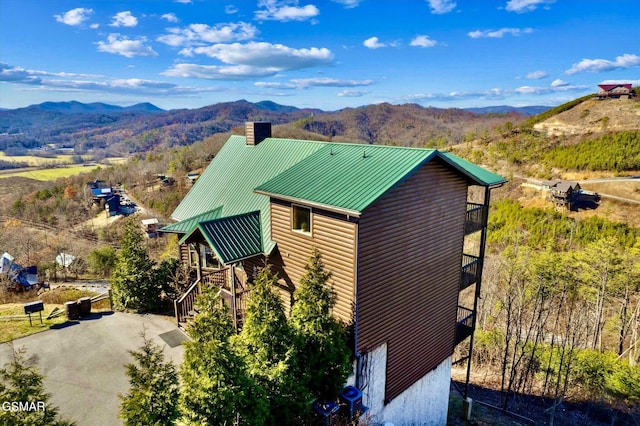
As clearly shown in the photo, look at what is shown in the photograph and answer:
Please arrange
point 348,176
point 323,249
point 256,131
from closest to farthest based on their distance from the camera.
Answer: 1. point 323,249
2. point 348,176
3. point 256,131

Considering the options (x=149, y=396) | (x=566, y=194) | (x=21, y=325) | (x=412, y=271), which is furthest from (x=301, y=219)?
(x=566, y=194)

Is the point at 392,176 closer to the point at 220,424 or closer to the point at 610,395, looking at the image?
the point at 220,424

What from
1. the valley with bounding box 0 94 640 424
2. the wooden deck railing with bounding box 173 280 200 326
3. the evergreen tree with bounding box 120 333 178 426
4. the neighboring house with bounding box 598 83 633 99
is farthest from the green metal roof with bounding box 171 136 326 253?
the neighboring house with bounding box 598 83 633 99

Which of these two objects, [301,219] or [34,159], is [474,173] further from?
[34,159]

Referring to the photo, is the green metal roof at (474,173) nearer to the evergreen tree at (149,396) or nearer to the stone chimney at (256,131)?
the stone chimney at (256,131)

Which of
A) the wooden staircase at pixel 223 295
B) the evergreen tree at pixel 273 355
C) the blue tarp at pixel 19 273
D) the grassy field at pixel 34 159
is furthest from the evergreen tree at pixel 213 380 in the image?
the grassy field at pixel 34 159

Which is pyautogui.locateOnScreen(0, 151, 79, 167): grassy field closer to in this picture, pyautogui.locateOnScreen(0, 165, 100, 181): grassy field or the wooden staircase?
pyautogui.locateOnScreen(0, 165, 100, 181): grassy field
